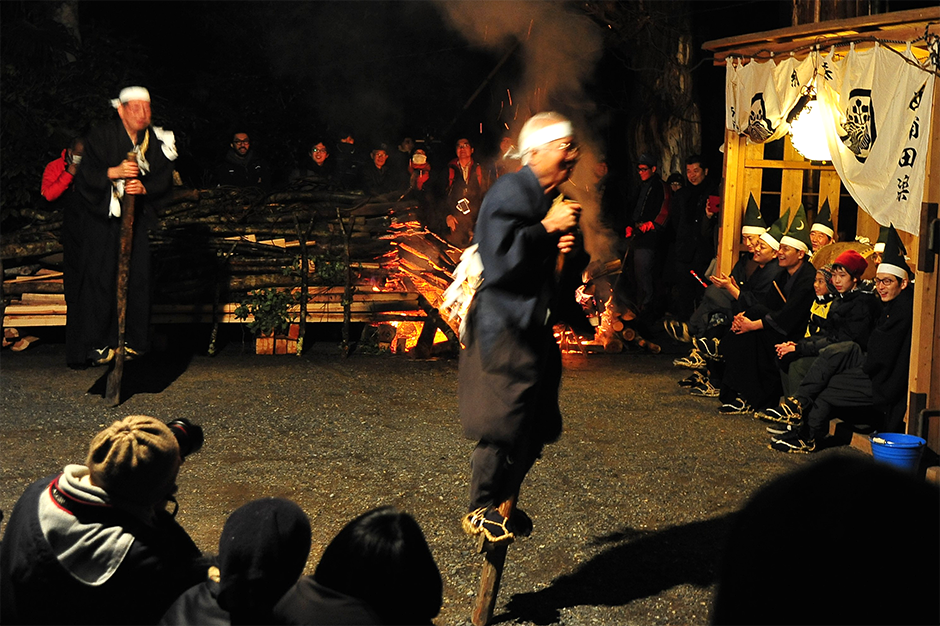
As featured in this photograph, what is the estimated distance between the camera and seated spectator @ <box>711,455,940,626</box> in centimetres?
94

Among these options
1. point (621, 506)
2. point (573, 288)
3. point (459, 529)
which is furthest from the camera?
point (621, 506)

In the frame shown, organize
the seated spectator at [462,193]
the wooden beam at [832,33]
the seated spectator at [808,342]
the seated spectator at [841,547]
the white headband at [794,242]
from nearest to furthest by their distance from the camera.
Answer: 1. the seated spectator at [841,547]
2. the wooden beam at [832,33]
3. the seated spectator at [808,342]
4. the white headband at [794,242]
5. the seated spectator at [462,193]

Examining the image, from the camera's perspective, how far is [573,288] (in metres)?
4.46

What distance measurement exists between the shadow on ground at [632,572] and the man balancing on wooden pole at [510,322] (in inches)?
15.2

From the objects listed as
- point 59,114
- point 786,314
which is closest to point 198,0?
point 59,114

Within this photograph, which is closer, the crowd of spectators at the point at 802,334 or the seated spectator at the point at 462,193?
the crowd of spectators at the point at 802,334

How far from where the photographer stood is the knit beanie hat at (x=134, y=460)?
2.83m

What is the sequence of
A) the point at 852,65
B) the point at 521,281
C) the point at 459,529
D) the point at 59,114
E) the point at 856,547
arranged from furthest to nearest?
1. the point at 59,114
2. the point at 852,65
3. the point at 459,529
4. the point at 521,281
5. the point at 856,547

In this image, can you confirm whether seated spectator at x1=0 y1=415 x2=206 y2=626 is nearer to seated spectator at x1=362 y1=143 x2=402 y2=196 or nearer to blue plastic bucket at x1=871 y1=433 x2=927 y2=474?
blue plastic bucket at x1=871 y1=433 x2=927 y2=474

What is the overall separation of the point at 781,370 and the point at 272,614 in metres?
6.23

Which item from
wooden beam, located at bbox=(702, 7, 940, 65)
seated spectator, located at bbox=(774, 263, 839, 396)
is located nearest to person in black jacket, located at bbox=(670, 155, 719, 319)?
wooden beam, located at bbox=(702, 7, 940, 65)

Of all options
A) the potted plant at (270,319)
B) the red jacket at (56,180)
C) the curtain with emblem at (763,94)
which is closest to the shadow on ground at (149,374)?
the potted plant at (270,319)

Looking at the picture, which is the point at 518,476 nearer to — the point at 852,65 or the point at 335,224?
the point at 852,65

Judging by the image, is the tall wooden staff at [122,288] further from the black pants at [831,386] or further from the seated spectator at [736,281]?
the black pants at [831,386]
